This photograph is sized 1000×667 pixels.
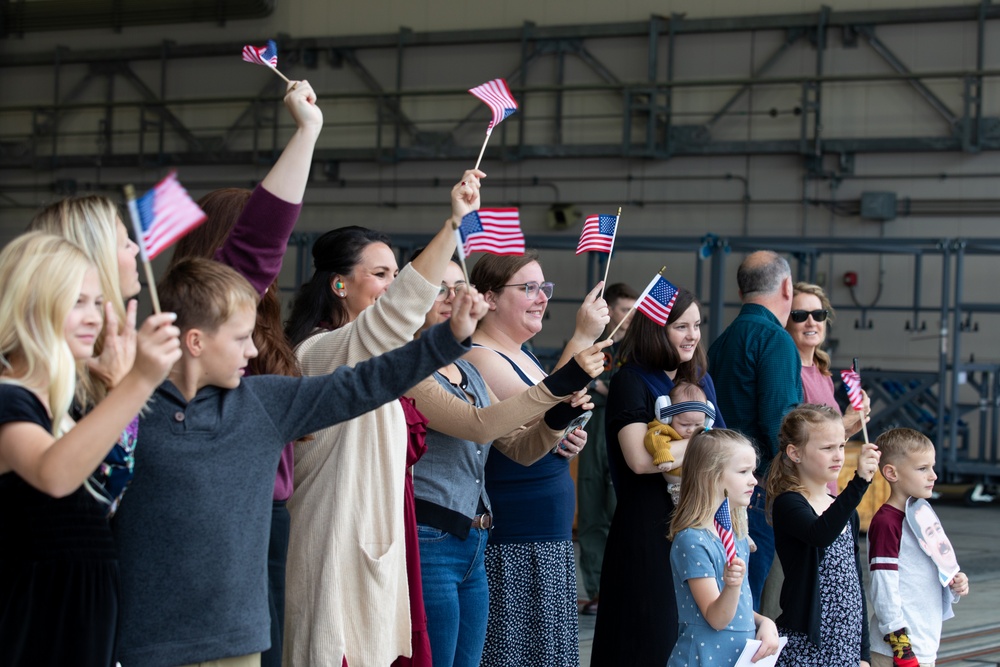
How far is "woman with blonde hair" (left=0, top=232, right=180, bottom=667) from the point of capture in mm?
1791

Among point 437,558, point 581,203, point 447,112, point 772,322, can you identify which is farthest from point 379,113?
point 437,558

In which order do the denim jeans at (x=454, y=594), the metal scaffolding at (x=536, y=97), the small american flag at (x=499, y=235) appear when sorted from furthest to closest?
the metal scaffolding at (x=536, y=97) → the small american flag at (x=499, y=235) → the denim jeans at (x=454, y=594)

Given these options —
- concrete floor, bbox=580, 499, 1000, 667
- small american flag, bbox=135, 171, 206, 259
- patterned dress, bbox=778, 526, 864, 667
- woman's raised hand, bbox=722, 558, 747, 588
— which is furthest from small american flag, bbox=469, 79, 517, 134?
concrete floor, bbox=580, 499, 1000, 667

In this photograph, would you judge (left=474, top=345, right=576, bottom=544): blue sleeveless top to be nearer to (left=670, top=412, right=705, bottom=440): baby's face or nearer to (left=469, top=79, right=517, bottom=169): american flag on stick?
(left=670, top=412, right=705, bottom=440): baby's face

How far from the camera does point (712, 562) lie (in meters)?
2.98

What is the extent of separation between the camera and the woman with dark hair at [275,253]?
2268 millimetres

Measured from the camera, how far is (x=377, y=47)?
15.5m

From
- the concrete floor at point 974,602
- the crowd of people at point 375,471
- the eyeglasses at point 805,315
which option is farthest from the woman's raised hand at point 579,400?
the concrete floor at point 974,602

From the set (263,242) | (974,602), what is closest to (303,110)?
(263,242)

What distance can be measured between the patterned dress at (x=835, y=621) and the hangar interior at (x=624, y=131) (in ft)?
23.3

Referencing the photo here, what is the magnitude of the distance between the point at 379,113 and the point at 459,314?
13.6 metres

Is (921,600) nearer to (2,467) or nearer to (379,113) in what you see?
(2,467)

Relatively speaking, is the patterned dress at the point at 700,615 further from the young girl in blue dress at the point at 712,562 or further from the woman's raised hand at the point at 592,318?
the woman's raised hand at the point at 592,318

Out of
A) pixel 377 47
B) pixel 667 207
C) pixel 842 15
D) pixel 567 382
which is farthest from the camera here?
pixel 377 47
